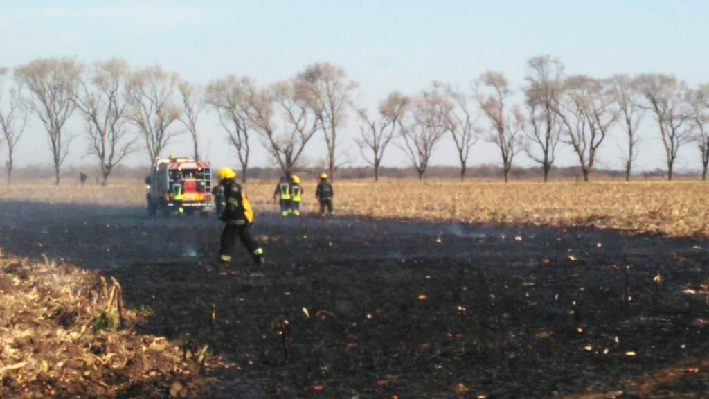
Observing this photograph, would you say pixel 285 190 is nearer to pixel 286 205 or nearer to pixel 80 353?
pixel 286 205

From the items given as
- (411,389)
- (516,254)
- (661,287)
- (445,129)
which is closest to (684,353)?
(411,389)

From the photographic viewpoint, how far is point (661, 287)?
12.9 m

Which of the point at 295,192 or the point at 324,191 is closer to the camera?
the point at 324,191

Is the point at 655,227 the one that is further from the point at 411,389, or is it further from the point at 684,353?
the point at 411,389

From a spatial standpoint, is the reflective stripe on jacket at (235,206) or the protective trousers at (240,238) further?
the reflective stripe on jacket at (235,206)

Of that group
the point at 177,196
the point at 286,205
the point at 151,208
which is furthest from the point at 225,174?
the point at 151,208

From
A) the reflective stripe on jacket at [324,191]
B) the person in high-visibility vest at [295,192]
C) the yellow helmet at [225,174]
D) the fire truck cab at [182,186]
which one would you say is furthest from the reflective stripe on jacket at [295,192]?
the yellow helmet at [225,174]

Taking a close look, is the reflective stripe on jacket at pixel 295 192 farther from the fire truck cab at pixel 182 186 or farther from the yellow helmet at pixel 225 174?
the yellow helmet at pixel 225 174

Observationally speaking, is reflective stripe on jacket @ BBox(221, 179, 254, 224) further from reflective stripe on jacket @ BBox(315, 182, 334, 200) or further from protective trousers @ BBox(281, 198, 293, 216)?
protective trousers @ BBox(281, 198, 293, 216)

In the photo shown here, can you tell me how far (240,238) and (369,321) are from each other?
6488 mm

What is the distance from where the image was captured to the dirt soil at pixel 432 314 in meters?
7.73

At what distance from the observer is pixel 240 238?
653 inches

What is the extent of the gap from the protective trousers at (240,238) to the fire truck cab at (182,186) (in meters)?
20.1

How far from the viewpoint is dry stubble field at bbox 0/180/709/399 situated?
7602 mm
